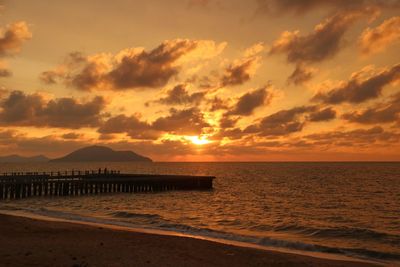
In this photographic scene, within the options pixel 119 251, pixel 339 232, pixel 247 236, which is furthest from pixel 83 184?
pixel 119 251

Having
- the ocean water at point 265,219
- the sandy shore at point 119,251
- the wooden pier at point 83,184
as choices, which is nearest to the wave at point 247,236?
the ocean water at point 265,219

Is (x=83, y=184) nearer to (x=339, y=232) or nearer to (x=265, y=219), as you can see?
(x=265, y=219)

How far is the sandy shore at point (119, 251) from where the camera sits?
15719 millimetres

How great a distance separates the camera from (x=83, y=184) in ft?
187

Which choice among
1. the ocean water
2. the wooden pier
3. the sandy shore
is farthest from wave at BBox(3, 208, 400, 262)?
the wooden pier

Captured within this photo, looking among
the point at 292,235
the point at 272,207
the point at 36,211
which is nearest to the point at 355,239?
the point at 292,235

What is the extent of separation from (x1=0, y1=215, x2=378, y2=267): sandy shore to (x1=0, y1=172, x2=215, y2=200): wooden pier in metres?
29.9

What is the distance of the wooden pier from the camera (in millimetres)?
50656

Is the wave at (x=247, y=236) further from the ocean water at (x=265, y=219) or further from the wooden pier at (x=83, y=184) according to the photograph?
the wooden pier at (x=83, y=184)

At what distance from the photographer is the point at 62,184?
54.4m

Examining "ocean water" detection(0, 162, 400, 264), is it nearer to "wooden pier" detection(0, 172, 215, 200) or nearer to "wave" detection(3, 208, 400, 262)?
"wave" detection(3, 208, 400, 262)

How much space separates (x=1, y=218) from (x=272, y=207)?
2951cm

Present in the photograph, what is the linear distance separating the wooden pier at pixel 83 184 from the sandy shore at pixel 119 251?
97.9ft

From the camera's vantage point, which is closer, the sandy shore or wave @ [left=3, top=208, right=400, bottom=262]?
the sandy shore
